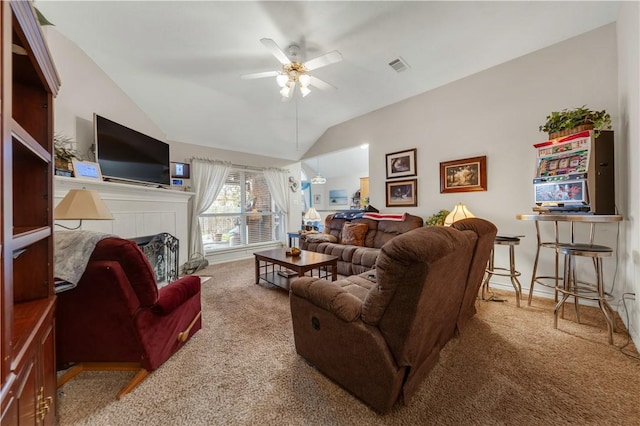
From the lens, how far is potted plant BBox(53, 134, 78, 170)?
7.75 feet

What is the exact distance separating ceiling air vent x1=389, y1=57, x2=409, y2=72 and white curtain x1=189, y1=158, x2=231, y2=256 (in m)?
3.52

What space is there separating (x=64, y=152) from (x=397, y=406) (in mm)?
3578

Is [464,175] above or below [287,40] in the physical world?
below

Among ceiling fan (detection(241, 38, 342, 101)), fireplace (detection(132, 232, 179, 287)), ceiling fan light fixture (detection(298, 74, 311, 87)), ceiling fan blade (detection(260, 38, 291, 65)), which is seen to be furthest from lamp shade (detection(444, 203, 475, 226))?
fireplace (detection(132, 232, 179, 287))

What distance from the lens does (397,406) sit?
1.31 m

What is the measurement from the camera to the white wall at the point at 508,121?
2.54 meters

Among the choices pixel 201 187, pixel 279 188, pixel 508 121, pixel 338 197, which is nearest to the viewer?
pixel 508 121

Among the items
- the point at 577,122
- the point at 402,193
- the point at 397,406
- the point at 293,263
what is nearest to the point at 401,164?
the point at 402,193

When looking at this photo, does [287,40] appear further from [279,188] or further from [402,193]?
[279,188]

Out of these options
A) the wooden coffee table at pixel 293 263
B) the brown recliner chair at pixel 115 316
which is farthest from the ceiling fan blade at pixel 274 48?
the wooden coffee table at pixel 293 263

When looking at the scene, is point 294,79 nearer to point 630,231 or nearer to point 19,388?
point 19,388

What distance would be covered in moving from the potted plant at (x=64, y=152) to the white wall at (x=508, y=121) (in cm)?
436

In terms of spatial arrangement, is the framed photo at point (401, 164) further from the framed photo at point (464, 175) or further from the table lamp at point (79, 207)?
the table lamp at point (79, 207)

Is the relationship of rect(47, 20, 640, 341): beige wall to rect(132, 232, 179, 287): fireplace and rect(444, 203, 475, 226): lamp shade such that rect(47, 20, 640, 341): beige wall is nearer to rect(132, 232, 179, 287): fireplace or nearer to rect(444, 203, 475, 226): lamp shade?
rect(444, 203, 475, 226): lamp shade
